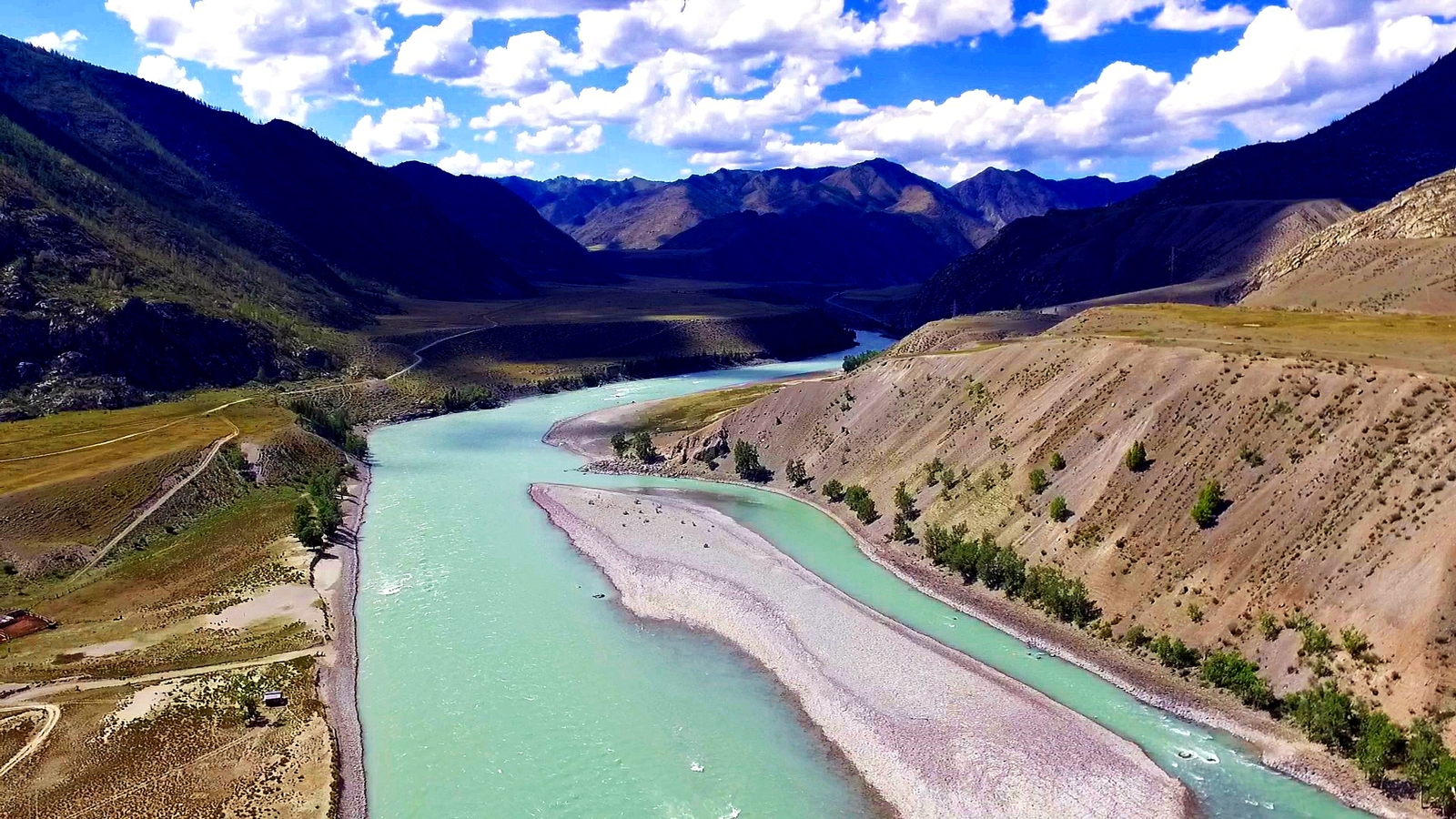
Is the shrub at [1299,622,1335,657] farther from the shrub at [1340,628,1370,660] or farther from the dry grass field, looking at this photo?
the dry grass field

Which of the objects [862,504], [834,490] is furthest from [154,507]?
[862,504]

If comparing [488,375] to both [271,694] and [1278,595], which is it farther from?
Answer: [1278,595]

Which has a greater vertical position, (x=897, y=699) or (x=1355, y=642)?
(x=1355, y=642)

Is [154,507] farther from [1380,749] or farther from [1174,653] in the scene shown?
[1380,749]

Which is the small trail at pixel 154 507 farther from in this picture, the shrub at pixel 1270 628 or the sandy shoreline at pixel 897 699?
the shrub at pixel 1270 628

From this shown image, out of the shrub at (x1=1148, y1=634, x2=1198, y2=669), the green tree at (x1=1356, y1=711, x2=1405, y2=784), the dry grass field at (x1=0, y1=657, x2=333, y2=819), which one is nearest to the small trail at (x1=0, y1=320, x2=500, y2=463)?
the dry grass field at (x1=0, y1=657, x2=333, y2=819)

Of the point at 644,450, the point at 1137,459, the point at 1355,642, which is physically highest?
the point at 1137,459

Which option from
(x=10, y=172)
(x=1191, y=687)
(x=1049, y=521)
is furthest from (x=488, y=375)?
(x=1191, y=687)
